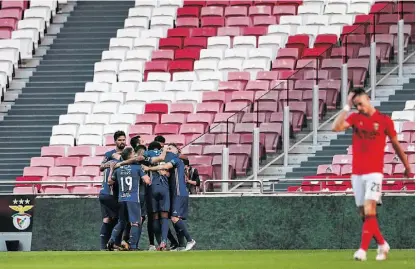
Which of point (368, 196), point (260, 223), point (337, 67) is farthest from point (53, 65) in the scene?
point (368, 196)

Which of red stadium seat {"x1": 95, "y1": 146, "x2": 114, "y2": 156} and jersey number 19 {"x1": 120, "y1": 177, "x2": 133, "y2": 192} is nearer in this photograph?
jersey number 19 {"x1": 120, "y1": 177, "x2": 133, "y2": 192}

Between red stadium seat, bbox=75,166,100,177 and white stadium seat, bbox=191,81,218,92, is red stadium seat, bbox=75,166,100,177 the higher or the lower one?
the lower one

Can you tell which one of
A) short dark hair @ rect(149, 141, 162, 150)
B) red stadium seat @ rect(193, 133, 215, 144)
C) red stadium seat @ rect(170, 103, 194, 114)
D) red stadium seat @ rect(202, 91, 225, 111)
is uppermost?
red stadium seat @ rect(202, 91, 225, 111)

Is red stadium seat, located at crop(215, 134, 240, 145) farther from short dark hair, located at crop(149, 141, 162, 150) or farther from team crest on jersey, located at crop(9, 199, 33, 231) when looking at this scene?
team crest on jersey, located at crop(9, 199, 33, 231)

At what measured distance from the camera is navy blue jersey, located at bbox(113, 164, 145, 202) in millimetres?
21672

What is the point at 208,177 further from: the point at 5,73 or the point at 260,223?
the point at 5,73

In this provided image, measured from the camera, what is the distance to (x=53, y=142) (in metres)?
30.4

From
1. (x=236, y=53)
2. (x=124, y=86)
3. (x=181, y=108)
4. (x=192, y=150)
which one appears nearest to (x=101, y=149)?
(x=181, y=108)

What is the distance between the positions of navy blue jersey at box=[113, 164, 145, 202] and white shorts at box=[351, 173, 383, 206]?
687 centimetres

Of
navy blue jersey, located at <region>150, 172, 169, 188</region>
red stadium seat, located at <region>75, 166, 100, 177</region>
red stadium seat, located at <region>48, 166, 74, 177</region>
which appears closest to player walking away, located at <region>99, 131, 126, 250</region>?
navy blue jersey, located at <region>150, 172, 169, 188</region>

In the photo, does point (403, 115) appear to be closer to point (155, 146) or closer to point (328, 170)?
point (328, 170)

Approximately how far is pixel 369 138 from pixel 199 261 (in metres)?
3.33

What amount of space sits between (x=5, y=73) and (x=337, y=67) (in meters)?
9.81

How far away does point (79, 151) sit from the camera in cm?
2978
